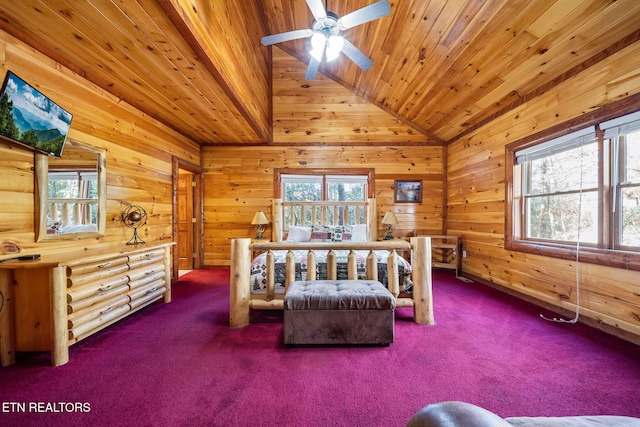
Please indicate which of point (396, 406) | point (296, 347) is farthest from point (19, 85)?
point (396, 406)

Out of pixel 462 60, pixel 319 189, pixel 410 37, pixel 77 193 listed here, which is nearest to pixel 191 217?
pixel 77 193

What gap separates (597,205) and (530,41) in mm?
1697

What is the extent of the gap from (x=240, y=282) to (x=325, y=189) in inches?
113

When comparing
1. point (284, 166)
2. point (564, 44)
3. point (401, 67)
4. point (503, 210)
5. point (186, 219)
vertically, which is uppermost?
point (401, 67)

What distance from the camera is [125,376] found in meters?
1.62

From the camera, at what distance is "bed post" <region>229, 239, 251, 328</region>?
89.4 inches

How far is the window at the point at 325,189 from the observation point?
184 inches

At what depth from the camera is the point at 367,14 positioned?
2117 millimetres

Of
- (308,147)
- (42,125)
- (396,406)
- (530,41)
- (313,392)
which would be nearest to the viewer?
(396,406)

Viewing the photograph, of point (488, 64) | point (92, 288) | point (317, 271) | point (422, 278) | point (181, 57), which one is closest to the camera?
point (92, 288)

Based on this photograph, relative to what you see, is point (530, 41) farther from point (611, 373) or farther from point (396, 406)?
point (396, 406)

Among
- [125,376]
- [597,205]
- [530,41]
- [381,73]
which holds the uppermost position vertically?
[381,73]

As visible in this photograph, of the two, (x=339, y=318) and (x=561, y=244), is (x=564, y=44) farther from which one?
(x=339, y=318)

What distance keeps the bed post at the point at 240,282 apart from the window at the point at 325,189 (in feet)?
7.74
